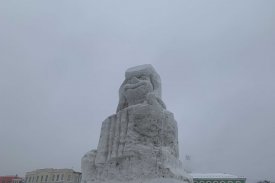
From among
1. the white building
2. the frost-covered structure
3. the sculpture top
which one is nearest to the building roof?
the white building

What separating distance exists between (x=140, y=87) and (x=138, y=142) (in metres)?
1.61

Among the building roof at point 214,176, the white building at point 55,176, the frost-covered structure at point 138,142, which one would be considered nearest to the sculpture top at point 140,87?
the frost-covered structure at point 138,142

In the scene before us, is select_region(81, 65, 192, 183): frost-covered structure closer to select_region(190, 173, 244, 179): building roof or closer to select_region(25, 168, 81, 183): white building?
select_region(25, 168, 81, 183): white building

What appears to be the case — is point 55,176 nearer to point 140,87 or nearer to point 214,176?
point 214,176

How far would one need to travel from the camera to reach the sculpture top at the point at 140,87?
861 centimetres

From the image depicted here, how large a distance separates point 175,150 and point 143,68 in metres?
2.55

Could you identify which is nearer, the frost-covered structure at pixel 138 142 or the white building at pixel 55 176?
the frost-covered structure at pixel 138 142

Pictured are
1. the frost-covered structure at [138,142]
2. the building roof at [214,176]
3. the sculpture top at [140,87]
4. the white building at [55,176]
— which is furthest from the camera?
the building roof at [214,176]

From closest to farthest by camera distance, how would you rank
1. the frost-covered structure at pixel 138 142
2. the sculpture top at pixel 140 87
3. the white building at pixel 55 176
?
the frost-covered structure at pixel 138 142 → the sculpture top at pixel 140 87 → the white building at pixel 55 176

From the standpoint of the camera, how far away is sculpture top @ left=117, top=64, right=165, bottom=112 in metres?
8.61

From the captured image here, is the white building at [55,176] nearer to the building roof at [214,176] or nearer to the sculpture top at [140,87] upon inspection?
the building roof at [214,176]

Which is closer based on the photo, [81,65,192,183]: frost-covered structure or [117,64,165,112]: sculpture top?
[81,65,192,183]: frost-covered structure

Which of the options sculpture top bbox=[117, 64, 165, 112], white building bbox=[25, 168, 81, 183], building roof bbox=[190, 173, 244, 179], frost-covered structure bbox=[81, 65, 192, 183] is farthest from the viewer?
building roof bbox=[190, 173, 244, 179]

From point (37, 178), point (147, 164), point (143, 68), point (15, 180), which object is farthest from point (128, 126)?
point (15, 180)
